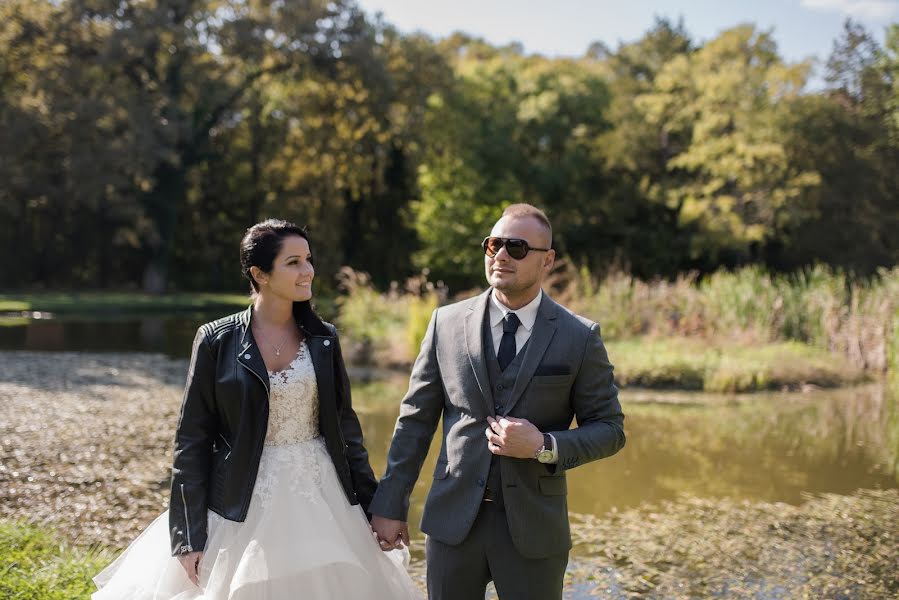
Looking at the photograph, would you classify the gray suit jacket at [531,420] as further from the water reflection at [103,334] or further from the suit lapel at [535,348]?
the water reflection at [103,334]

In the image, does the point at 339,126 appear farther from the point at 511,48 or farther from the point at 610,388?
the point at 610,388

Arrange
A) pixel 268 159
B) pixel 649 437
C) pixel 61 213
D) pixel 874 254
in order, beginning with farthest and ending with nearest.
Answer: pixel 268 159, pixel 61 213, pixel 874 254, pixel 649 437

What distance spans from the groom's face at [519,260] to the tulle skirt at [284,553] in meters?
0.88

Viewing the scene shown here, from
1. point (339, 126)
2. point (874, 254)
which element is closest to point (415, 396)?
point (874, 254)

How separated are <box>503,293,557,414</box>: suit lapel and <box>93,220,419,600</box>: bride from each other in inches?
27.1

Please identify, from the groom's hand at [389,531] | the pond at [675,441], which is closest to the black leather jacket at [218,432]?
the groom's hand at [389,531]

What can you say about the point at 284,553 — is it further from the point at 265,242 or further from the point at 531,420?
the point at 265,242

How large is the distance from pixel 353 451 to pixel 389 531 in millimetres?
329

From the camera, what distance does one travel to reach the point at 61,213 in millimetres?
31609

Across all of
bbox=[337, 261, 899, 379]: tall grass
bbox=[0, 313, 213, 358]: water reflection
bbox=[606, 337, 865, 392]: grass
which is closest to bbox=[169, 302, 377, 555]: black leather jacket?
bbox=[606, 337, 865, 392]: grass

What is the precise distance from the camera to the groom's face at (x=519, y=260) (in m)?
2.55

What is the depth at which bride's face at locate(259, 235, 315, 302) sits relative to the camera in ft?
9.09

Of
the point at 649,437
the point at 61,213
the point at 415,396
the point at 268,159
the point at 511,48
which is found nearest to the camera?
the point at 415,396

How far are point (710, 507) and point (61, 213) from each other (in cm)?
3059
